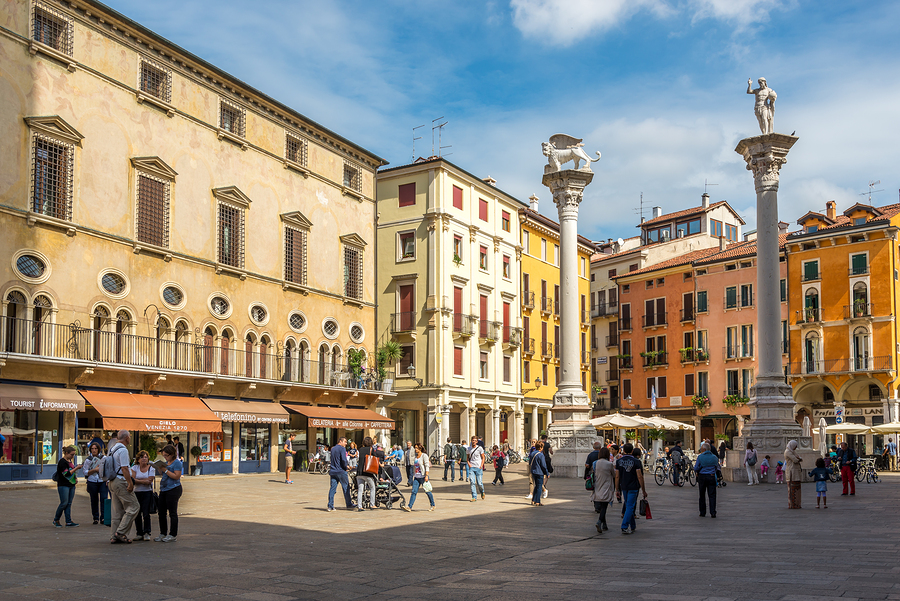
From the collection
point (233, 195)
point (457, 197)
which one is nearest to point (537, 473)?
point (233, 195)

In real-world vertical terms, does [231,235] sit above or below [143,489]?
above

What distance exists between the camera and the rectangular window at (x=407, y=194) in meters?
50.3

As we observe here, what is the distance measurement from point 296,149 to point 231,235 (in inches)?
253

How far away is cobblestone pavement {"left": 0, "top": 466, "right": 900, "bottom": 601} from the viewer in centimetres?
1006

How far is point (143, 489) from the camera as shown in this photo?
14.3m

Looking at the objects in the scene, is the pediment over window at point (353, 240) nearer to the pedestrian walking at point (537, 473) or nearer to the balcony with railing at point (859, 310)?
the pedestrian walking at point (537, 473)

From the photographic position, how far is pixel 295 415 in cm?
→ 4078

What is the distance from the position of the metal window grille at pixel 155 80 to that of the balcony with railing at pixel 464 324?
20939 mm

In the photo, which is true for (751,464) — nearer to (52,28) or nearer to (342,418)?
(342,418)

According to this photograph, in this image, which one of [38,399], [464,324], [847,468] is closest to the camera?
[847,468]

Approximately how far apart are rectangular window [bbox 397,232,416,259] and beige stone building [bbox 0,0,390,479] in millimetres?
5138

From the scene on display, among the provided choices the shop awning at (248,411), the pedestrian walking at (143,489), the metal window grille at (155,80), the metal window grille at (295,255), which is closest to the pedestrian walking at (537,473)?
the pedestrian walking at (143,489)

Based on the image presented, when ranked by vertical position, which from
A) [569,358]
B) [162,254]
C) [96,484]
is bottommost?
[96,484]

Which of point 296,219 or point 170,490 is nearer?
point 170,490
